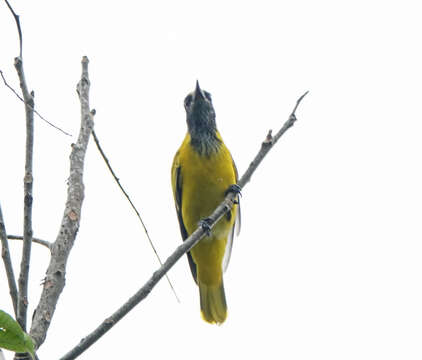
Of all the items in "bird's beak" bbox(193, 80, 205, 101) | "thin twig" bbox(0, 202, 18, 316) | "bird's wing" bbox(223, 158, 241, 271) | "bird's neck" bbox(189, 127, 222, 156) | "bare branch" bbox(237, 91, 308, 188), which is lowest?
"thin twig" bbox(0, 202, 18, 316)

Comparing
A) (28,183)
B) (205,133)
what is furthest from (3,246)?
(205,133)

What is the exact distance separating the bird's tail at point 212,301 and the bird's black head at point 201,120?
1699mm

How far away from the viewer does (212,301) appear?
702cm

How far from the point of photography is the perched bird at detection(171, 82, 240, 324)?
5957mm

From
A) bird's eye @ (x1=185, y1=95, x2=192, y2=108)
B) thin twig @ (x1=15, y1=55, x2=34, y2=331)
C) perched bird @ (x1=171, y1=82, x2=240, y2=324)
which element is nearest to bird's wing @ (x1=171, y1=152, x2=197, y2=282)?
perched bird @ (x1=171, y1=82, x2=240, y2=324)

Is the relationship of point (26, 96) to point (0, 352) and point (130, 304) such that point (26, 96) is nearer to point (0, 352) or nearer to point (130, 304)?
point (130, 304)

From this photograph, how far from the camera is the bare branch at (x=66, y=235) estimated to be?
7.30 feet

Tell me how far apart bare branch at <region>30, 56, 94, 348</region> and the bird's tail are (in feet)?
13.7

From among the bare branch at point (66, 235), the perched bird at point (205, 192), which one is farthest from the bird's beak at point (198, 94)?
the bare branch at point (66, 235)

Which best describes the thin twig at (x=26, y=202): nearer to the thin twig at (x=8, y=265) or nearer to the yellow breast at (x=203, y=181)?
the thin twig at (x=8, y=265)

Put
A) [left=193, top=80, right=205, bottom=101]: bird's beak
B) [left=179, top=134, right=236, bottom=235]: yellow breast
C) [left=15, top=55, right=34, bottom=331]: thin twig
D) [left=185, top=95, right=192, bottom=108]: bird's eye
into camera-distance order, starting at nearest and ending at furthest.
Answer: [left=15, top=55, right=34, bottom=331]: thin twig → [left=179, top=134, right=236, bottom=235]: yellow breast → [left=193, top=80, right=205, bottom=101]: bird's beak → [left=185, top=95, right=192, bottom=108]: bird's eye

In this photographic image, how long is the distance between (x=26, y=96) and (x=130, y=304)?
1005mm

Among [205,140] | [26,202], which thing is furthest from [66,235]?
[205,140]

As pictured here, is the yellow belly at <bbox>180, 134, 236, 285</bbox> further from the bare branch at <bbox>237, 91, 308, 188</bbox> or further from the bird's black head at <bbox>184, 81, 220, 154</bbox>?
the bare branch at <bbox>237, 91, 308, 188</bbox>
